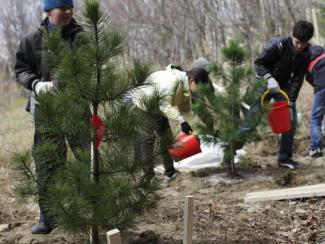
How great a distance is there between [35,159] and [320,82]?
414cm

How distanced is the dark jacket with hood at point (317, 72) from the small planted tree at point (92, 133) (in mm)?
3580

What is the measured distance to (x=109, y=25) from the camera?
9.58ft

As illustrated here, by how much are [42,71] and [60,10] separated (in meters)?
0.46

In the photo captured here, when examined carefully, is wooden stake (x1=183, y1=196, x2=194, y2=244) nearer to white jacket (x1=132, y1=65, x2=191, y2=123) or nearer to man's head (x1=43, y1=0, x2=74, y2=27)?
man's head (x1=43, y1=0, x2=74, y2=27)

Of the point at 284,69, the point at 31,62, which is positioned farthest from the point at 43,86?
the point at 284,69

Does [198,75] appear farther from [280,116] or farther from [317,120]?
[317,120]

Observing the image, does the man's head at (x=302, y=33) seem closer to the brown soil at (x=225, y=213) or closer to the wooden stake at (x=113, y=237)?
the brown soil at (x=225, y=213)

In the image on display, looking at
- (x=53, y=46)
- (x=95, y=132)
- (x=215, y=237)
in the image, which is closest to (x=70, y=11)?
(x=53, y=46)

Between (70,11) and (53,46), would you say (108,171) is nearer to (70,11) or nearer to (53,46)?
(53,46)

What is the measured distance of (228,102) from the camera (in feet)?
17.4

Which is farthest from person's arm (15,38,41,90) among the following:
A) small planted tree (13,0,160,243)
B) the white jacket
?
the white jacket

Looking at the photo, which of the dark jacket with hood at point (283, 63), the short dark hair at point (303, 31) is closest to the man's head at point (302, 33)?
the short dark hair at point (303, 31)

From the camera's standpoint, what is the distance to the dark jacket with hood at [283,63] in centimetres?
560

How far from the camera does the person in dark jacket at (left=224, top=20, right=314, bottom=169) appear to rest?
211 inches
